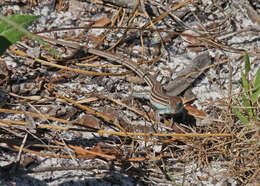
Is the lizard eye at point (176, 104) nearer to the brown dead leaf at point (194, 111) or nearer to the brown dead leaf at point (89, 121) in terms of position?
the brown dead leaf at point (194, 111)

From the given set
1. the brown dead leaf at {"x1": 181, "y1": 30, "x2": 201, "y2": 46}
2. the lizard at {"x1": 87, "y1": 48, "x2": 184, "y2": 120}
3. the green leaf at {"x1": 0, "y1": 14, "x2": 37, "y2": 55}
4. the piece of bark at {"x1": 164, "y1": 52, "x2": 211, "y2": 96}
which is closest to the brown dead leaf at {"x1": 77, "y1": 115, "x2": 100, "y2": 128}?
the lizard at {"x1": 87, "y1": 48, "x2": 184, "y2": 120}

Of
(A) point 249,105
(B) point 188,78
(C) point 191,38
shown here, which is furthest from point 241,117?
(C) point 191,38

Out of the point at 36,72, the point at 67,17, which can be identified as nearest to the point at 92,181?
the point at 36,72

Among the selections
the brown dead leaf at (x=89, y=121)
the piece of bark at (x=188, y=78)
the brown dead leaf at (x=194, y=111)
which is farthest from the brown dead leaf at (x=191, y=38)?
the brown dead leaf at (x=89, y=121)

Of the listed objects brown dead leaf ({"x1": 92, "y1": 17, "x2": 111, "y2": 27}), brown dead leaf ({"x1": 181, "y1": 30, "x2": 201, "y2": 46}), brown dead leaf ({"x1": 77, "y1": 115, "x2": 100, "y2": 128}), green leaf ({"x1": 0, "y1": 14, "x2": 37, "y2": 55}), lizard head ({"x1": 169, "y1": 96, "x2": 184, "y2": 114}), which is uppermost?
green leaf ({"x1": 0, "y1": 14, "x2": 37, "y2": 55})

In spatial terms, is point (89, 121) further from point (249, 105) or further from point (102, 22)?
point (249, 105)

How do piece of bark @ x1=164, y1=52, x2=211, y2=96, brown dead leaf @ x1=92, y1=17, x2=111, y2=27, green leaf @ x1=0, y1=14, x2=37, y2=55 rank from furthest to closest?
brown dead leaf @ x1=92, y1=17, x2=111, y2=27, piece of bark @ x1=164, y1=52, x2=211, y2=96, green leaf @ x1=0, y1=14, x2=37, y2=55

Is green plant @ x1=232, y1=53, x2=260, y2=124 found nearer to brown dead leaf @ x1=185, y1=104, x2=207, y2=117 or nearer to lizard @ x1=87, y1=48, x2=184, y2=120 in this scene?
brown dead leaf @ x1=185, y1=104, x2=207, y2=117
